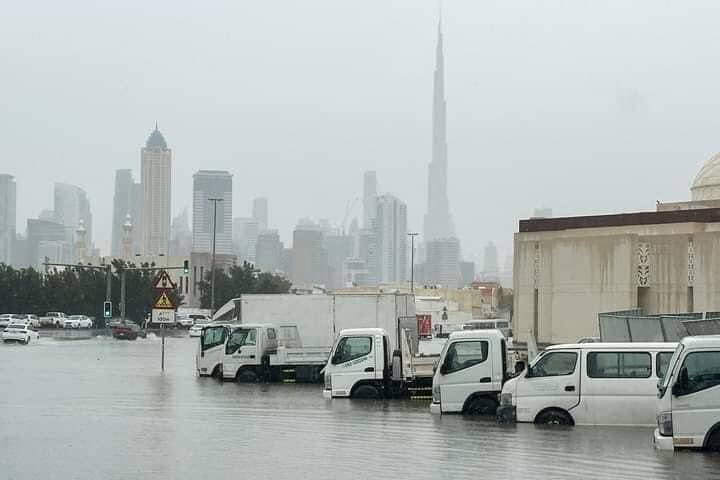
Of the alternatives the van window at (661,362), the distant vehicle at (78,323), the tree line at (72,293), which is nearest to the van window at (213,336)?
the van window at (661,362)

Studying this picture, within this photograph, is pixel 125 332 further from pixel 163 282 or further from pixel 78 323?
pixel 163 282

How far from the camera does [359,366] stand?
1162 inches

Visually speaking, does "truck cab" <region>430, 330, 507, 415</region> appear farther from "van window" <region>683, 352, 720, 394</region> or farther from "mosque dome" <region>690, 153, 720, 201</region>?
"mosque dome" <region>690, 153, 720, 201</region>

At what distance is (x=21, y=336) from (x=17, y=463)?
52741 millimetres

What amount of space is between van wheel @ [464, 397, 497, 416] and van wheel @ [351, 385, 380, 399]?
498 centimetres

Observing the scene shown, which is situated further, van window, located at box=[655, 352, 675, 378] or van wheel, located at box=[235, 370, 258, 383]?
van wheel, located at box=[235, 370, 258, 383]

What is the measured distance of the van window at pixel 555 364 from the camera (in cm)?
2167

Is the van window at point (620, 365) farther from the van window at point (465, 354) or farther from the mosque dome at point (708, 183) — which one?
the mosque dome at point (708, 183)

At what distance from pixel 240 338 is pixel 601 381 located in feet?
58.0

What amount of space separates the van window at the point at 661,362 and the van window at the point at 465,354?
409 cm

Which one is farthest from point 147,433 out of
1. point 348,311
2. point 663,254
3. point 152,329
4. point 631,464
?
point 152,329

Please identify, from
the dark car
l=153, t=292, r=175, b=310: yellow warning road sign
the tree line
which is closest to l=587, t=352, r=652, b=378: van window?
l=153, t=292, r=175, b=310: yellow warning road sign

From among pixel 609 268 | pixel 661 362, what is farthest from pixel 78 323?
pixel 661 362

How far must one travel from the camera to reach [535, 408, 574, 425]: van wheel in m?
21.8
